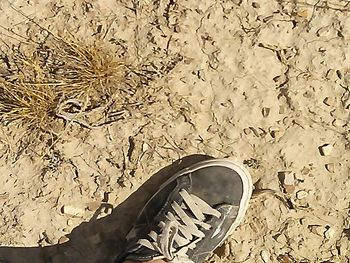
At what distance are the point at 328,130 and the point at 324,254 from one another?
385mm

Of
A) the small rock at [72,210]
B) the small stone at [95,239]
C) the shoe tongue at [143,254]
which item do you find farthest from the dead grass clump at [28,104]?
the shoe tongue at [143,254]

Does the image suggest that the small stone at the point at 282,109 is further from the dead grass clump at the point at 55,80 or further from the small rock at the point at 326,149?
the dead grass clump at the point at 55,80

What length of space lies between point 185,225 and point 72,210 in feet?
1.20

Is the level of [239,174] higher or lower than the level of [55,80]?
lower

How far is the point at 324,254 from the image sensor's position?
7.47 feet

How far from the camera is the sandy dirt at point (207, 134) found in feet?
7.43

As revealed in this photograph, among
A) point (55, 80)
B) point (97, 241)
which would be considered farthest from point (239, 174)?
point (55, 80)

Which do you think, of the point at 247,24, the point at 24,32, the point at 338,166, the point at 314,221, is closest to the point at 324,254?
the point at 314,221

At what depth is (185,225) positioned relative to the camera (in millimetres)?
2297

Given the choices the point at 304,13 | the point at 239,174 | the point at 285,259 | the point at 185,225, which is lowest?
the point at 285,259

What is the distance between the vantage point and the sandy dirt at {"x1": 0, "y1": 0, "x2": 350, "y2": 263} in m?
2.26

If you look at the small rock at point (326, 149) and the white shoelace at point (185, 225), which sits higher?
the small rock at point (326, 149)

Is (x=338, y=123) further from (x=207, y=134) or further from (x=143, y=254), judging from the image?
(x=143, y=254)

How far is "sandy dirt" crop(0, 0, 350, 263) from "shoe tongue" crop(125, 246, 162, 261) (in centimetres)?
10
